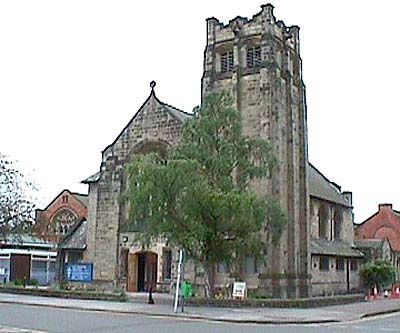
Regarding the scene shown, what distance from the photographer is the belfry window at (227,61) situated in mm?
41903

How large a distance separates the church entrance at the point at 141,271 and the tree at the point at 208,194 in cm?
878

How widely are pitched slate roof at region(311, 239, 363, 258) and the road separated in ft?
60.5

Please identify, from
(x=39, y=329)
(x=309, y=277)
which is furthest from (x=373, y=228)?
(x=39, y=329)

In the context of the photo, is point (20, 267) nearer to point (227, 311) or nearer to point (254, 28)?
point (254, 28)

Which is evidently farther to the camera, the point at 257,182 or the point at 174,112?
the point at 174,112

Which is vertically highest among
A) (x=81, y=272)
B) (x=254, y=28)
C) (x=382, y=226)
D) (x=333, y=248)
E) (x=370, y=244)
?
(x=254, y=28)

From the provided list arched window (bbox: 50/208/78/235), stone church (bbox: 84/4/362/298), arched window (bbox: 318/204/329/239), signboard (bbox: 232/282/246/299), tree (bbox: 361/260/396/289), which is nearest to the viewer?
signboard (bbox: 232/282/246/299)

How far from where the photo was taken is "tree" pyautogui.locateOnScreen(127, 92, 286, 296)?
1191 inches

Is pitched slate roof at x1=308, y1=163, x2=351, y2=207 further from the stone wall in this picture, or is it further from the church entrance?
the church entrance

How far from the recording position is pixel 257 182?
38.5 meters

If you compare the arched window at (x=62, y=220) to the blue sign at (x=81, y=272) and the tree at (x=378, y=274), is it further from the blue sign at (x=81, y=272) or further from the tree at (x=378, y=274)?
the tree at (x=378, y=274)

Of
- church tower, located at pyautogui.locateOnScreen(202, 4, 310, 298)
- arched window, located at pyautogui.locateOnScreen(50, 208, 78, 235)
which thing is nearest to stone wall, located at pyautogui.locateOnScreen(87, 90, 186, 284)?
church tower, located at pyautogui.locateOnScreen(202, 4, 310, 298)

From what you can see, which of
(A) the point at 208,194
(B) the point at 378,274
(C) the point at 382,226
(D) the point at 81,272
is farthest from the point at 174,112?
(C) the point at 382,226

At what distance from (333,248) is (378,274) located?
432cm
